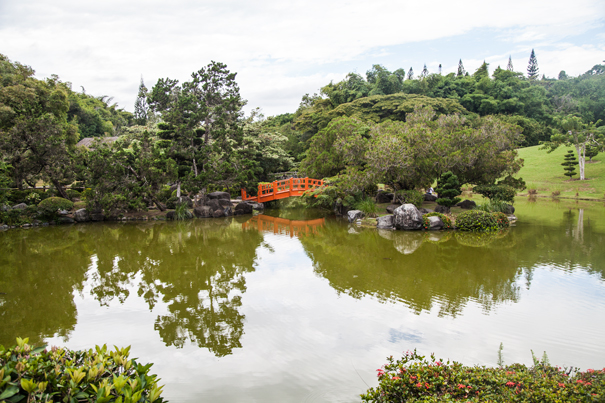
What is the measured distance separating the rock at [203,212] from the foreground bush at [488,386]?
46.5ft

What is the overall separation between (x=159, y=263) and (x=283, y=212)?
10568mm

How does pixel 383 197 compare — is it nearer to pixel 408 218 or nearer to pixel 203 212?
pixel 408 218

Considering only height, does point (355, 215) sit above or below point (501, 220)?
above

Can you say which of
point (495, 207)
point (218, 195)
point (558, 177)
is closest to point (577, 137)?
point (558, 177)

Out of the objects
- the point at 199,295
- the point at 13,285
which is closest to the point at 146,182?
the point at 13,285

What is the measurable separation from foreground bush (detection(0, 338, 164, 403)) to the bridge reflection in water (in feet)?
31.9

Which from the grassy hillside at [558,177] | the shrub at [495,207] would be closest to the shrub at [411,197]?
the shrub at [495,207]

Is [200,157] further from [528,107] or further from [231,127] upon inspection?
[528,107]

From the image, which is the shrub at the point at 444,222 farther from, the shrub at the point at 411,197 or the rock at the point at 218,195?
the rock at the point at 218,195

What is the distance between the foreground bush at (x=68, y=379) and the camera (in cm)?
239

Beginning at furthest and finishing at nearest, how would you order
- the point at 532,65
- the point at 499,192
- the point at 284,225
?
the point at 532,65 → the point at 284,225 → the point at 499,192

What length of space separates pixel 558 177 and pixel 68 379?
29.2 metres

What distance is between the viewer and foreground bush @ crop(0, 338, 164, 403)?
2391 mm

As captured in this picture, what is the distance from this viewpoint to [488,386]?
10.1 ft
